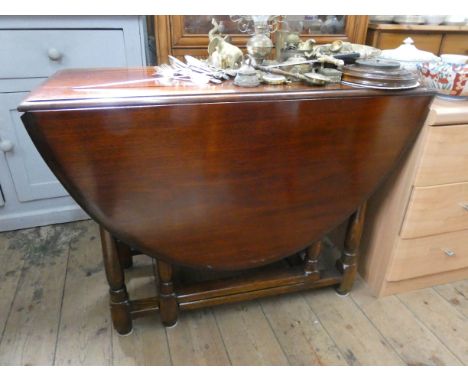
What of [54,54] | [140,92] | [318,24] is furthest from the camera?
[318,24]

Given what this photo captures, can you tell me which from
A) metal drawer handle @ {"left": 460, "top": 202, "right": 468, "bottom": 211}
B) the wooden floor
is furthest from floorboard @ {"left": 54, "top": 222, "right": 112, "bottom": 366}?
metal drawer handle @ {"left": 460, "top": 202, "right": 468, "bottom": 211}

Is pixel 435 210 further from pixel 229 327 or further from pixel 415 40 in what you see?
pixel 415 40

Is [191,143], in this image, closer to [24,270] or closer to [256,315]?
[256,315]

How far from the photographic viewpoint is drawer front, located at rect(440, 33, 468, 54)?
1607 millimetres

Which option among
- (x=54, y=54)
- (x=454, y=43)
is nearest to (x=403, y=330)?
(x=454, y=43)

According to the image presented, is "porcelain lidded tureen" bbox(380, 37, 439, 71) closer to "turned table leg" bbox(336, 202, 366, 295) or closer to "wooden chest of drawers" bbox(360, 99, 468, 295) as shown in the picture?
"wooden chest of drawers" bbox(360, 99, 468, 295)

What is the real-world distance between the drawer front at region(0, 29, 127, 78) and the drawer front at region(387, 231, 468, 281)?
122 centimetres

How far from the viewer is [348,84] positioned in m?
0.92

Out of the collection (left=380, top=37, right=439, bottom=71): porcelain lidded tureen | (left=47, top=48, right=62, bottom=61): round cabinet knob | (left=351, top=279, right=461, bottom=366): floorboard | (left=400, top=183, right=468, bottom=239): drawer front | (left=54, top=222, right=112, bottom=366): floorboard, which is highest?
(left=380, top=37, right=439, bottom=71): porcelain lidded tureen

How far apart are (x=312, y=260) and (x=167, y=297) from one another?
1.56ft

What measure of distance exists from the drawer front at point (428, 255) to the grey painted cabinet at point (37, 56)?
1.17 metres

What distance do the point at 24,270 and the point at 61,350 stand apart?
46cm

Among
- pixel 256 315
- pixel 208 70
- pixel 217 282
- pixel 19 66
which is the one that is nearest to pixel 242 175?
pixel 208 70

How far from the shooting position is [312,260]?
1146mm
